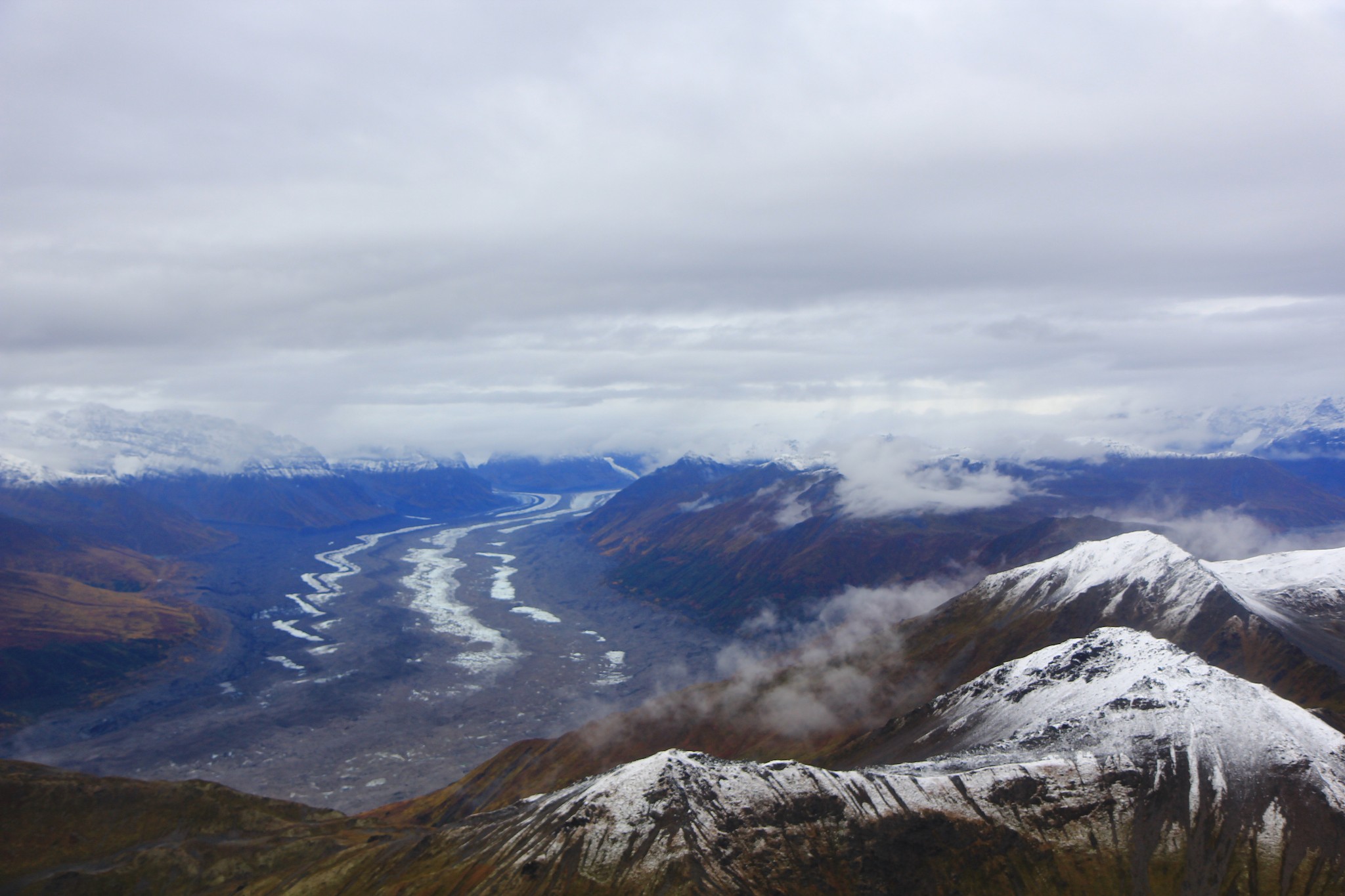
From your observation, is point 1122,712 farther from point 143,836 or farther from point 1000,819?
point 143,836

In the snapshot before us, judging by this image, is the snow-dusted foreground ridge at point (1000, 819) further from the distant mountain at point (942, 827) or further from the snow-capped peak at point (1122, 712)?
the snow-capped peak at point (1122, 712)

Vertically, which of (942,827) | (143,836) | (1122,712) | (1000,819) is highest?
(1122,712)

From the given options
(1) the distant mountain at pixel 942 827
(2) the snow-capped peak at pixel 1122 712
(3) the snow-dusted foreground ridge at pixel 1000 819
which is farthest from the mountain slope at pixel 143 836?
(2) the snow-capped peak at pixel 1122 712

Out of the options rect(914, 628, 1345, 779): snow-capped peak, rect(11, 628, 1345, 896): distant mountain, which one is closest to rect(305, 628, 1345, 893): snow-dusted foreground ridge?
rect(11, 628, 1345, 896): distant mountain

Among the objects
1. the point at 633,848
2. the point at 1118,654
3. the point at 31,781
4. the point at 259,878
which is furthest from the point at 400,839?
the point at 1118,654

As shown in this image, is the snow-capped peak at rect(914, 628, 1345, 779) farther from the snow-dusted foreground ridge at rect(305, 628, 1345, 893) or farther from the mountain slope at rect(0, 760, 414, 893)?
the mountain slope at rect(0, 760, 414, 893)

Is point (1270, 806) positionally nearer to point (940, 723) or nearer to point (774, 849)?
point (940, 723)

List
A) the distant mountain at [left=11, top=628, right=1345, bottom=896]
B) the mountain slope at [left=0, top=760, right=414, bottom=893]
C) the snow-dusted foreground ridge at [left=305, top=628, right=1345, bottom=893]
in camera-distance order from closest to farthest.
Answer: the snow-dusted foreground ridge at [left=305, top=628, right=1345, bottom=893] → the distant mountain at [left=11, top=628, right=1345, bottom=896] → the mountain slope at [left=0, top=760, right=414, bottom=893]

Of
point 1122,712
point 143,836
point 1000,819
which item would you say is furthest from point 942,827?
point 143,836
